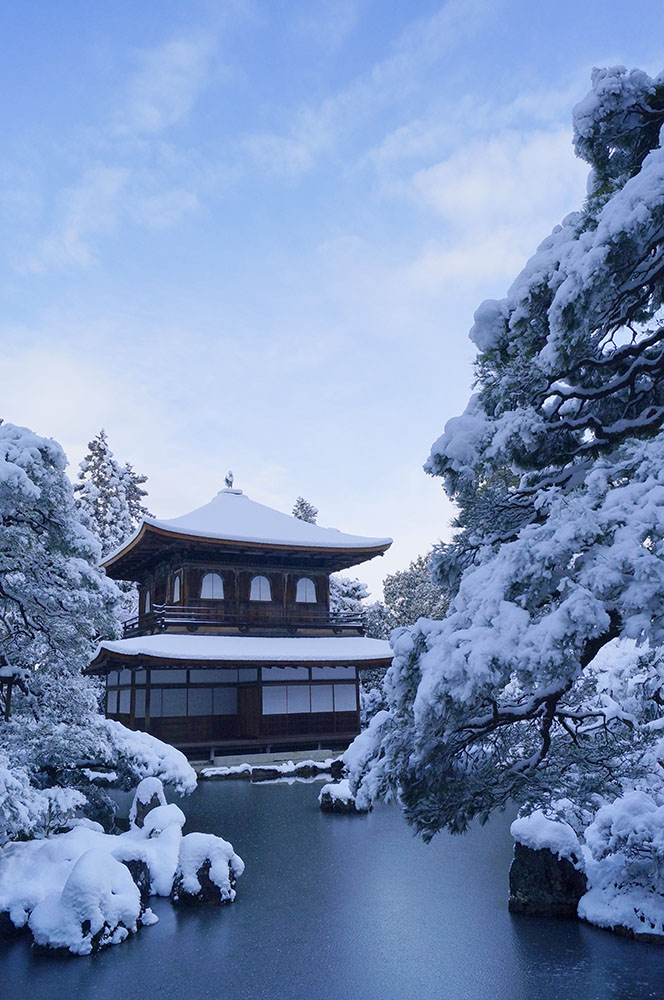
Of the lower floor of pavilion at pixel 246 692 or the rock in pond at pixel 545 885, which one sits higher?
the lower floor of pavilion at pixel 246 692

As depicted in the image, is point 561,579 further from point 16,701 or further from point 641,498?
point 16,701

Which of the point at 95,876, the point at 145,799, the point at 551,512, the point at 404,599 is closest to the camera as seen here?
the point at 551,512

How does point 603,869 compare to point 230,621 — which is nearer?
point 603,869

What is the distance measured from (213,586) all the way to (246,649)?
3055 millimetres

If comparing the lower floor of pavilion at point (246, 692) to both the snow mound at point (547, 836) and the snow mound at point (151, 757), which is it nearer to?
the snow mound at point (151, 757)

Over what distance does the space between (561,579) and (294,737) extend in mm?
19172

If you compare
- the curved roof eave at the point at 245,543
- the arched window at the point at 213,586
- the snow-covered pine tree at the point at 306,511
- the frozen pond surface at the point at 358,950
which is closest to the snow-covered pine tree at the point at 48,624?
the frozen pond surface at the point at 358,950

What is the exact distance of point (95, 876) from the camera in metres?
7.26

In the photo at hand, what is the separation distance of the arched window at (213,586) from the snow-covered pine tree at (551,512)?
58.4 feet

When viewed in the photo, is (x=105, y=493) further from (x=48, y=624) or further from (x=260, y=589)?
(x=48, y=624)

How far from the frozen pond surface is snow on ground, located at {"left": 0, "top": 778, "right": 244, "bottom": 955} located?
A: 0.80 feet

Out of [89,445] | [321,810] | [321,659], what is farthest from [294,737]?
[89,445]

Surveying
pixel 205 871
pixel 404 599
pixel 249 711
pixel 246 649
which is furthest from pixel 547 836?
pixel 404 599

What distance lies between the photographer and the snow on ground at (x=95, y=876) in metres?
7.11
